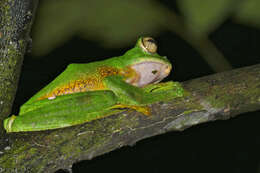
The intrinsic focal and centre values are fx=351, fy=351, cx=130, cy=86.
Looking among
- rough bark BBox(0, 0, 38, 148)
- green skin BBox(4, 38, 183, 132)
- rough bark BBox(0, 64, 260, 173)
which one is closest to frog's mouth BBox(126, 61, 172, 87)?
green skin BBox(4, 38, 183, 132)

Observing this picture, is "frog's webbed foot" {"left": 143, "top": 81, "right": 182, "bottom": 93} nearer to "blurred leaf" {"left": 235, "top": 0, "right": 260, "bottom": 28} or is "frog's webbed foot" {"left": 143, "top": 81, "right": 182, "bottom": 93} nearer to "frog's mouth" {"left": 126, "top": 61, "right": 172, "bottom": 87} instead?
"frog's mouth" {"left": 126, "top": 61, "right": 172, "bottom": 87}

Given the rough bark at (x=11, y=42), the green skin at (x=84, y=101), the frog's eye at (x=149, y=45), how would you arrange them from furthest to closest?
the frog's eye at (x=149, y=45)
the green skin at (x=84, y=101)
the rough bark at (x=11, y=42)

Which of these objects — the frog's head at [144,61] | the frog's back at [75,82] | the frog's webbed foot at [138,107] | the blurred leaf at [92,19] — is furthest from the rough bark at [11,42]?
the blurred leaf at [92,19]

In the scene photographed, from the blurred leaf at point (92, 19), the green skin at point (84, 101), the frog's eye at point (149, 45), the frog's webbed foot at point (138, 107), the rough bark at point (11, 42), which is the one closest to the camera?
the rough bark at point (11, 42)

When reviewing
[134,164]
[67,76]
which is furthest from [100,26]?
[134,164]

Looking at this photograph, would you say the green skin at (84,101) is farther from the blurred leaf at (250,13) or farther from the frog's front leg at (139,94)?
the blurred leaf at (250,13)

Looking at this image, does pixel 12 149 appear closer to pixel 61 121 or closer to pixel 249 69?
pixel 61 121

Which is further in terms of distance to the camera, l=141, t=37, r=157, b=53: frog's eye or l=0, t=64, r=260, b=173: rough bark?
l=141, t=37, r=157, b=53: frog's eye
